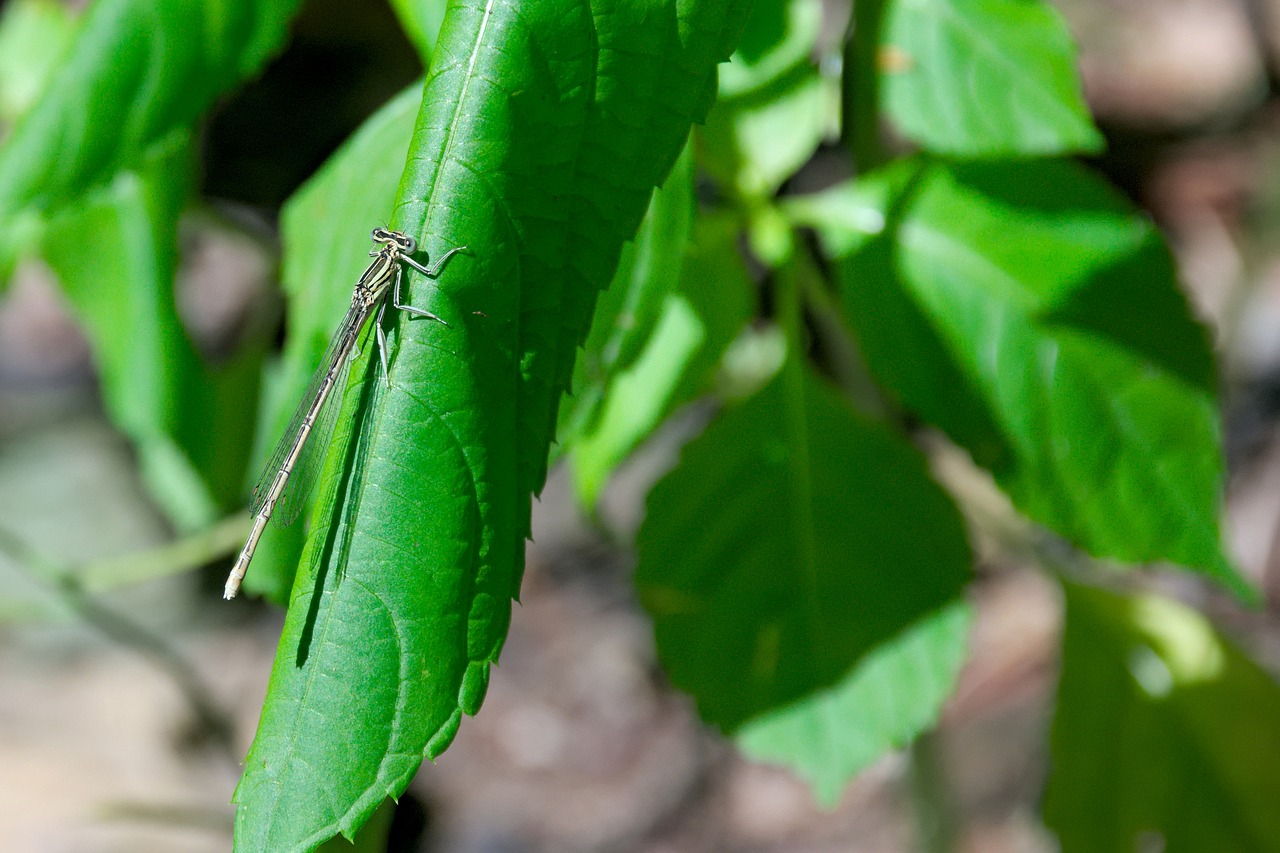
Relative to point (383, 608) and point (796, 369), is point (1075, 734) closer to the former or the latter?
point (796, 369)

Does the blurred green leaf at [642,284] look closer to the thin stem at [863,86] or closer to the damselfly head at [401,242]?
the damselfly head at [401,242]

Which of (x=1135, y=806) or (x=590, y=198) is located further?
(x=1135, y=806)

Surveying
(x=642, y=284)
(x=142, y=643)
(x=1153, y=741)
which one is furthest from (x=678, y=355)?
(x=142, y=643)

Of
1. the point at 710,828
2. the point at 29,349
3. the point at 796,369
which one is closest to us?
the point at 796,369

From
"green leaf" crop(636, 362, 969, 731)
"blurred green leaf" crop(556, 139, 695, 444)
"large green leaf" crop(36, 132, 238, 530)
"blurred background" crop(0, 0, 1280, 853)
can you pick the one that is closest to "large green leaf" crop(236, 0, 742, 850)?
"blurred green leaf" crop(556, 139, 695, 444)

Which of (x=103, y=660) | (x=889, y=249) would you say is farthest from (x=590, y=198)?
(x=103, y=660)

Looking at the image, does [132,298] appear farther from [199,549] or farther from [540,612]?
[540,612]

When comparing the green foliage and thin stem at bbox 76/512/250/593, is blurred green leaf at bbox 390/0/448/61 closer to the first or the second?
the green foliage
